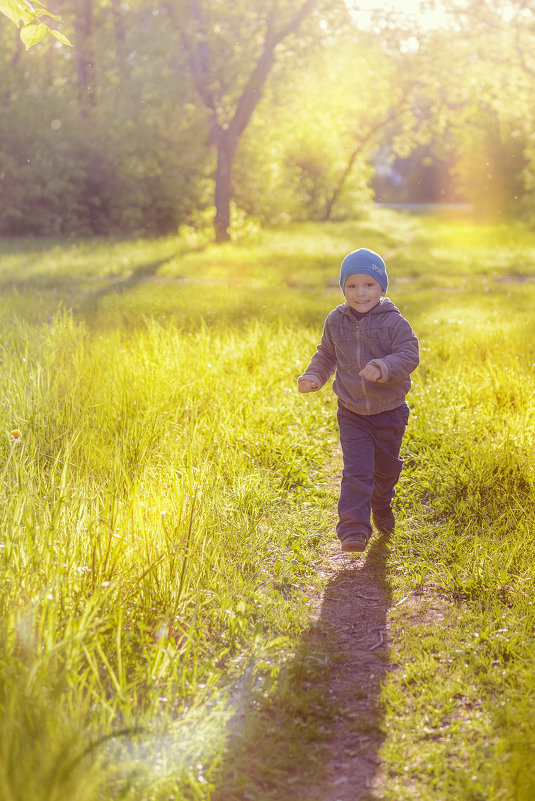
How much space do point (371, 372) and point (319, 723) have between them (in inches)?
61.9

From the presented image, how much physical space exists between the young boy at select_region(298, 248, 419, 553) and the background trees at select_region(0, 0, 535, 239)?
15812mm

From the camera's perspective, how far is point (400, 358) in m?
3.66

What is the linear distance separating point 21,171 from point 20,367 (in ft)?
65.6

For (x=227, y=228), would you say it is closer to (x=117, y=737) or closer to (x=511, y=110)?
(x=511, y=110)

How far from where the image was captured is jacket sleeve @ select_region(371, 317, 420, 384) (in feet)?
11.7

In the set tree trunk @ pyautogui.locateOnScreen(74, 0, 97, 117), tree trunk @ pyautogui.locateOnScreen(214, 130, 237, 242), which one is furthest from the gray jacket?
tree trunk @ pyautogui.locateOnScreen(74, 0, 97, 117)

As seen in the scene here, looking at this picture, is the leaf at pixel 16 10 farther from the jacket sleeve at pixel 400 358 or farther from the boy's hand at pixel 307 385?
the jacket sleeve at pixel 400 358

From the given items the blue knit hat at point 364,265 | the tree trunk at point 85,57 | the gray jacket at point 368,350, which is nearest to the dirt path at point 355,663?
the gray jacket at point 368,350

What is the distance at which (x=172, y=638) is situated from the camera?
2.80m

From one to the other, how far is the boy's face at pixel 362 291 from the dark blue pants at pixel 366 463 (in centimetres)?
54

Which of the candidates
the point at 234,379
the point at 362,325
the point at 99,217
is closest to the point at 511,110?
the point at 99,217

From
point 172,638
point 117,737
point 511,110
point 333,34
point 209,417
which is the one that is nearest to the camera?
point 117,737

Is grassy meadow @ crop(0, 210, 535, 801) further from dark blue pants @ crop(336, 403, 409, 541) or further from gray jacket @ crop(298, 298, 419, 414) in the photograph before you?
gray jacket @ crop(298, 298, 419, 414)

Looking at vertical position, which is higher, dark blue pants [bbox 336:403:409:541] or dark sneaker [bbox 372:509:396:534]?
dark blue pants [bbox 336:403:409:541]
